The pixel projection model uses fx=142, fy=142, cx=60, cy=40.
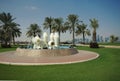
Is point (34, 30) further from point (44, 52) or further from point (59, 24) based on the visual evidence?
point (44, 52)

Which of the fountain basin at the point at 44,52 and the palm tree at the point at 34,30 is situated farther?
the palm tree at the point at 34,30

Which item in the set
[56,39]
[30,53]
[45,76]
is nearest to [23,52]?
[30,53]

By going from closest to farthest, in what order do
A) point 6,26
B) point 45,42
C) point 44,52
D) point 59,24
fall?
point 44,52
point 45,42
point 6,26
point 59,24

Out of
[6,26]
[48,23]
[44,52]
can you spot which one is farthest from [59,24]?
[44,52]

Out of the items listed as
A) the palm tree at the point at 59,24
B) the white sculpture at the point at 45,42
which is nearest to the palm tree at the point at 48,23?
the palm tree at the point at 59,24

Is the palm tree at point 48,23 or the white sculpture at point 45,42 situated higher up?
the palm tree at point 48,23

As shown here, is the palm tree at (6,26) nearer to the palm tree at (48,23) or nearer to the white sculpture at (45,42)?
the palm tree at (48,23)

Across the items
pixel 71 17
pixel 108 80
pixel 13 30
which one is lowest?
pixel 108 80

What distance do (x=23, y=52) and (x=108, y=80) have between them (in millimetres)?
13160

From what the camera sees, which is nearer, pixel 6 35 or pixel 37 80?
pixel 37 80

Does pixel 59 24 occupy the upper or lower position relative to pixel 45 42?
upper

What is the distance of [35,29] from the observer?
2467 inches

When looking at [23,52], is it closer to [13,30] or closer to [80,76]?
[80,76]

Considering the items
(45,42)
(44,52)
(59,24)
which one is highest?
(59,24)
